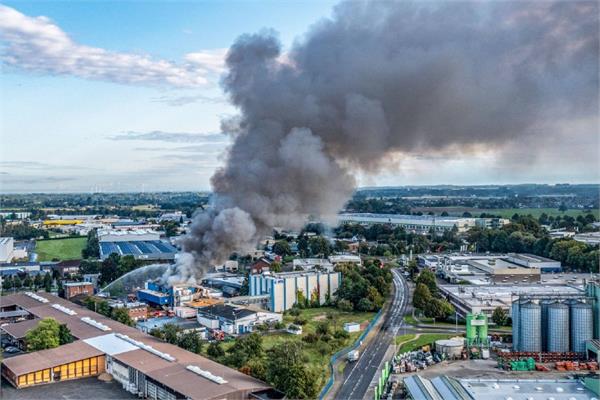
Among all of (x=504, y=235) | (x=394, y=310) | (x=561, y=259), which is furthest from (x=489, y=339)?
(x=504, y=235)

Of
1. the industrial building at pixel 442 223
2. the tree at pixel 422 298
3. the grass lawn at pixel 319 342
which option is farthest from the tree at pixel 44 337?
the industrial building at pixel 442 223

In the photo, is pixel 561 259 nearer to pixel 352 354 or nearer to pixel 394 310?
pixel 394 310

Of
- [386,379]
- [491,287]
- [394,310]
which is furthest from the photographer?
[491,287]

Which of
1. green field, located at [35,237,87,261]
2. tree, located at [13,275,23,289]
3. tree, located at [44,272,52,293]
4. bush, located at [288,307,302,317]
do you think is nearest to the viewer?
bush, located at [288,307,302,317]

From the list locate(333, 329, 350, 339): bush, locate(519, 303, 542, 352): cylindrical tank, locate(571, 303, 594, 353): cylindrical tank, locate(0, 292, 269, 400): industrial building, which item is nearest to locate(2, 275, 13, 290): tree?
locate(0, 292, 269, 400): industrial building

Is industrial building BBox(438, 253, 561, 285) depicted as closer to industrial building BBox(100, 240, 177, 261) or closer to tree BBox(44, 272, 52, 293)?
industrial building BBox(100, 240, 177, 261)

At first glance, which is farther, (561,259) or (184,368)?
(561,259)

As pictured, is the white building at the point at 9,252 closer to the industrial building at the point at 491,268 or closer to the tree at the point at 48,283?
the tree at the point at 48,283
